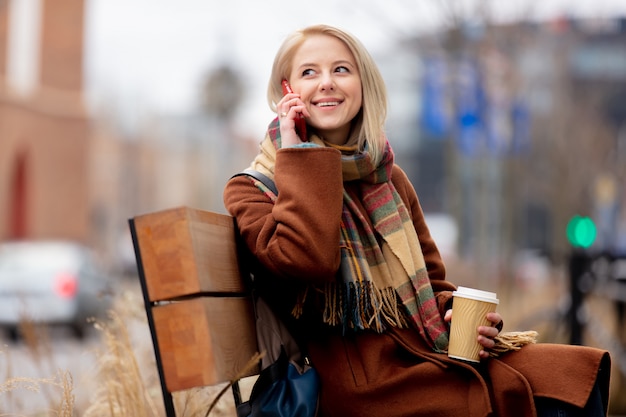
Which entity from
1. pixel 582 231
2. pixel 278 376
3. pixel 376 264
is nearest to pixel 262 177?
pixel 376 264

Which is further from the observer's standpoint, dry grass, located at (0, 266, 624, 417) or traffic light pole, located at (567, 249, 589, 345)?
traffic light pole, located at (567, 249, 589, 345)

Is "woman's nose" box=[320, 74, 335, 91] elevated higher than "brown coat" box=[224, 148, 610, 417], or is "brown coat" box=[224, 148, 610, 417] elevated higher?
"woman's nose" box=[320, 74, 335, 91]

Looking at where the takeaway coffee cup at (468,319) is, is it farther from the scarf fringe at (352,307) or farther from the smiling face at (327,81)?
the smiling face at (327,81)

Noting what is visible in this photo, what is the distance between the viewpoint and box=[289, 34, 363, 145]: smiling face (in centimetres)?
347

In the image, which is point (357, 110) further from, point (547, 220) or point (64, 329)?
point (547, 220)

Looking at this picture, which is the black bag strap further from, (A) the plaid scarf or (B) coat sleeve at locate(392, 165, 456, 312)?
(B) coat sleeve at locate(392, 165, 456, 312)

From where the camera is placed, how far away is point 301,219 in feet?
10.1

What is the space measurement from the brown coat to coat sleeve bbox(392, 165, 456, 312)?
376mm

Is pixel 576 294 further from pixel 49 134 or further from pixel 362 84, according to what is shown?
pixel 49 134

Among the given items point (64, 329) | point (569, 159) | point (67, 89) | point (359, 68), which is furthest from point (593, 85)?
point (359, 68)

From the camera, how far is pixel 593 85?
36.8 meters

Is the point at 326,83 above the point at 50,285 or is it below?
above

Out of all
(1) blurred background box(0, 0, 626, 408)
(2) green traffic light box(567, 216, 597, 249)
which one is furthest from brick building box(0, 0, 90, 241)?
(2) green traffic light box(567, 216, 597, 249)

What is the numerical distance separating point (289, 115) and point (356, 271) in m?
0.55
